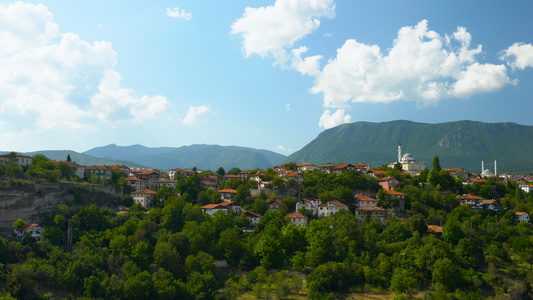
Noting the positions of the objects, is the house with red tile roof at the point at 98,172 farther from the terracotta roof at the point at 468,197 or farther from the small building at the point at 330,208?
the terracotta roof at the point at 468,197

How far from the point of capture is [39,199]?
51562mm

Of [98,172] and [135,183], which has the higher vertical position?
[98,172]

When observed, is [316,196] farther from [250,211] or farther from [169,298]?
[169,298]

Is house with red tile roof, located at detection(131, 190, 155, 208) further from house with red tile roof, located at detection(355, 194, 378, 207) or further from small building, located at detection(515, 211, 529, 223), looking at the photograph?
small building, located at detection(515, 211, 529, 223)

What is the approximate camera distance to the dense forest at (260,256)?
39125mm

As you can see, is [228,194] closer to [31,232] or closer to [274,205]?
[274,205]

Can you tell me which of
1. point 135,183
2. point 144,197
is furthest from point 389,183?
point 135,183

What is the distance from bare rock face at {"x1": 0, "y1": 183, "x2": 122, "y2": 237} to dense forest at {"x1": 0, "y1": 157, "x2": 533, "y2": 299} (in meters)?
1.63

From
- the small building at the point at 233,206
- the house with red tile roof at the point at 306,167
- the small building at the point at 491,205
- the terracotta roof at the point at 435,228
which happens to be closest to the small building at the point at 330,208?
the terracotta roof at the point at 435,228

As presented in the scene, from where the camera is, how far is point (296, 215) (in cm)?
5716

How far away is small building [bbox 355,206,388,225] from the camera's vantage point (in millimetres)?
57181

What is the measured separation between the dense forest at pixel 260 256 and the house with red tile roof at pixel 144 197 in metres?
3.77

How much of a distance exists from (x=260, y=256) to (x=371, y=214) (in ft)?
63.8

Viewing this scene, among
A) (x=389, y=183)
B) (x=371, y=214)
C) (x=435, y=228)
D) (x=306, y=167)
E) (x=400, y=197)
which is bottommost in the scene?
(x=435, y=228)
